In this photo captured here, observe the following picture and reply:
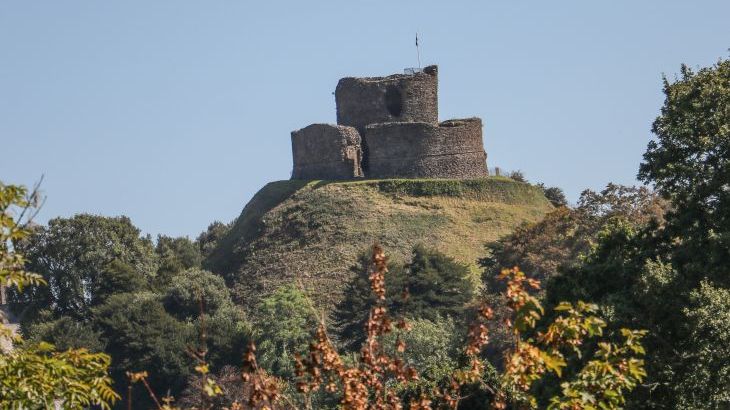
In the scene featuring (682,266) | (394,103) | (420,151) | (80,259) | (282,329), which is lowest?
(682,266)

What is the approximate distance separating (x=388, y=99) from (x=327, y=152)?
4727mm

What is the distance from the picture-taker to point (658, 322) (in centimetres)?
3494

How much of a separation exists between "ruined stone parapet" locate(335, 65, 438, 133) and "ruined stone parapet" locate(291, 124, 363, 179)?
208 cm

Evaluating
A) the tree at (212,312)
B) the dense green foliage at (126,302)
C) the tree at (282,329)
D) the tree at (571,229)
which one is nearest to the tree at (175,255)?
the dense green foliage at (126,302)

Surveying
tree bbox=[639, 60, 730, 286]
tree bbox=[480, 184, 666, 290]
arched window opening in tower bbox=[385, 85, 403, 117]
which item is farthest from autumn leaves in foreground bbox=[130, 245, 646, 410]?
arched window opening in tower bbox=[385, 85, 403, 117]

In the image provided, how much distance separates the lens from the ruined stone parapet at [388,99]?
94750mm

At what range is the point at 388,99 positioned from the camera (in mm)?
95375

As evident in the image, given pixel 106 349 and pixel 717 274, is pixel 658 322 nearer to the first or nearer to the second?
pixel 717 274

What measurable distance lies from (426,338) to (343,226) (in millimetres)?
23590

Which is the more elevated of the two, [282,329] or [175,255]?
[175,255]

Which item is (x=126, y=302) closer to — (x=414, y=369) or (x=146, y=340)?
(x=146, y=340)

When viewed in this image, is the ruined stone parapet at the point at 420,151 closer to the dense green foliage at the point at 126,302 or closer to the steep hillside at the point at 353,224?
the steep hillside at the point at 353,224

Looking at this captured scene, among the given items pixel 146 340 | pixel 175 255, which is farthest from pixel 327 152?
pixel 146 340

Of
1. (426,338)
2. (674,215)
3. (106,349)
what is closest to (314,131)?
(106,349)
